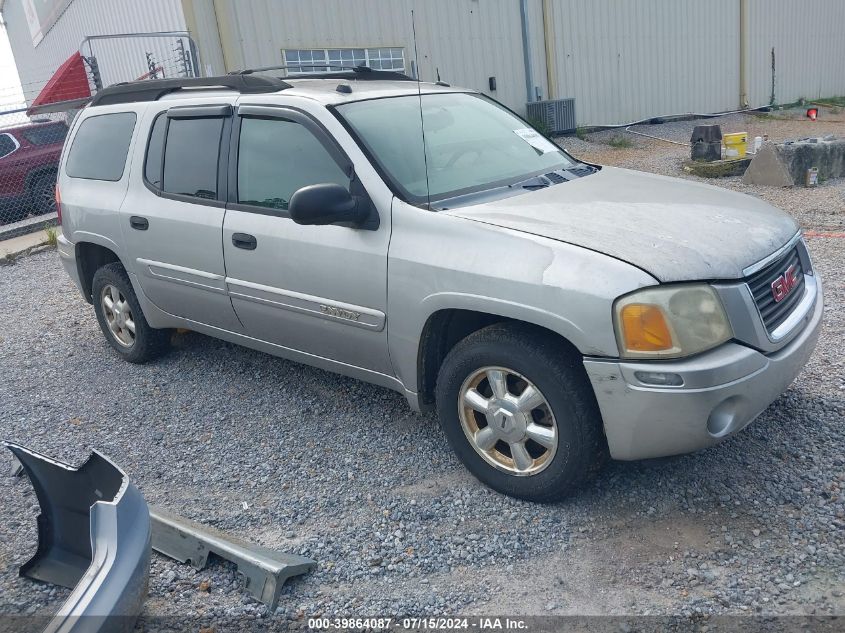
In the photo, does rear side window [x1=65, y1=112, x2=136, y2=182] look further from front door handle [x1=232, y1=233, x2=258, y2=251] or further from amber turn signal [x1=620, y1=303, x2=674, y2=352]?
amber turn signal [x1=620, y1=303, x2=674, y2=352]

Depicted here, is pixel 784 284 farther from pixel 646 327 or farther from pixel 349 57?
pixel 349 57

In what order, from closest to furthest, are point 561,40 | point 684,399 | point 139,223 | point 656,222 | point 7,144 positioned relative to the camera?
point 684,399 < point 656,222 < point 139,223 < point 7,144 < point 561,40

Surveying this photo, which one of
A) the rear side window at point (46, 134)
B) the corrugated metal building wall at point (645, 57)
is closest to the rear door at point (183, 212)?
the rear side window at point (46, 134)

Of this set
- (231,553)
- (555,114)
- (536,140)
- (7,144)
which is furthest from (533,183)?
(555,114)

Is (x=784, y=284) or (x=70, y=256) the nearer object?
(x=784, y=284)

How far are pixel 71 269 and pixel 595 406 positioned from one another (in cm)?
418

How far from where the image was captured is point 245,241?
13.7ft

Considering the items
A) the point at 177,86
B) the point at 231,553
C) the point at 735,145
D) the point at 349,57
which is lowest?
the point at 735,145

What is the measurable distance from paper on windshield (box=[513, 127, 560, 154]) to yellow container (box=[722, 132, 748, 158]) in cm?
787

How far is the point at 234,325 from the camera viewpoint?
455 cm

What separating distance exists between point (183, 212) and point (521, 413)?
7.95 feet

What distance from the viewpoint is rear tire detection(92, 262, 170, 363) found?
17.4 ft

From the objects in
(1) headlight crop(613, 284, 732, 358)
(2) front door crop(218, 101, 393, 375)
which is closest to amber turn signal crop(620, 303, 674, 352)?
(1) headlight crop(613, 284, 732, 358)

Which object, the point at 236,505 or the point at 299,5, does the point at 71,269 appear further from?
the point at 299,5
